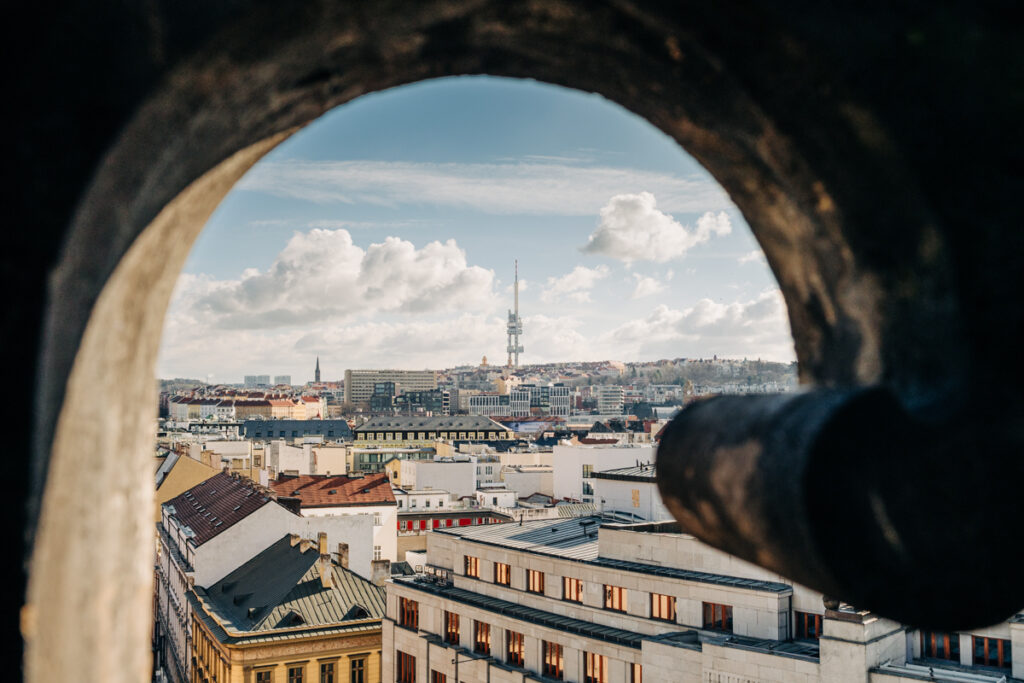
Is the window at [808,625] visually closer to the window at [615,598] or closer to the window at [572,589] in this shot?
the window at [615,598]

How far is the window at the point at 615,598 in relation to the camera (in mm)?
30906

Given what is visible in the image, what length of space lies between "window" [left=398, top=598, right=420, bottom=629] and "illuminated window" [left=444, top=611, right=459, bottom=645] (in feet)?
4.76

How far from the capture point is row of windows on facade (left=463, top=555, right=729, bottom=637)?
2797 cm

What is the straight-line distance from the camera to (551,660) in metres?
31.6

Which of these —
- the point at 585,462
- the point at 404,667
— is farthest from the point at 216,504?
the point at 585,462

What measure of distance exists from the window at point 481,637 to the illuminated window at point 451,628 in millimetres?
1250

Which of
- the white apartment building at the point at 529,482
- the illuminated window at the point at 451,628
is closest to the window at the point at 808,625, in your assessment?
the illuminated window at the point at 451,628

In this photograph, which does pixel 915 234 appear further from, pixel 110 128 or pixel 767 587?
pixel 767 587

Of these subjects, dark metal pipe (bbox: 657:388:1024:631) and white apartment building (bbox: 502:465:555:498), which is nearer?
dark metal pipe (bbox: 657:388:1024:631)

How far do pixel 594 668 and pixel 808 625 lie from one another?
715 cm

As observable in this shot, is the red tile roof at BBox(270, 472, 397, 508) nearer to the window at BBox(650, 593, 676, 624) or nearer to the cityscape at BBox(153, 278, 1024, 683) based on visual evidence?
the cityscape at BBox(153, 278, 1024, 683)

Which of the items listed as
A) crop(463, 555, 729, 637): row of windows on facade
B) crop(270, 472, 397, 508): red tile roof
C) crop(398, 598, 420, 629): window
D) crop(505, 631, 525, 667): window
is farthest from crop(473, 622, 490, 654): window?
crop(270, 472, 397, 508): red tile roof

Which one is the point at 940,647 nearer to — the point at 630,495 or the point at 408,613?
the point at 408,613

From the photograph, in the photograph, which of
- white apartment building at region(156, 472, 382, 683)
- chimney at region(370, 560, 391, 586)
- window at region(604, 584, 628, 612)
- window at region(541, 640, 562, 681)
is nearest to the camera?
window at region(604, 584, 628, 612)
